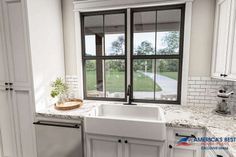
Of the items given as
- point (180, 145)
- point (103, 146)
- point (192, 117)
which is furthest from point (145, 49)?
point (103, 146)

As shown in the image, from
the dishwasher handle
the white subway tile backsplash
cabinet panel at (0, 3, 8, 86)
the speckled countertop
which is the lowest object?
the dishwasher handle

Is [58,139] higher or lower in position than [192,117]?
lower

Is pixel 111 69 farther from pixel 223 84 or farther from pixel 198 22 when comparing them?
pixel 223 84

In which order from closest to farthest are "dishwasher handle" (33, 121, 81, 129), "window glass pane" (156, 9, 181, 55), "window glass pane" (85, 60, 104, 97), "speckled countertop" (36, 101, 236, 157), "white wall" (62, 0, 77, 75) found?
"speckled countertop" (36, 101, 236, 157) < "dishwasher handle" (33, 121, 81, 129) < "window glass pane" (156, 9, 181, 55) < "white wall" (62, 0, 77, 75) < "window glass pane" (85, 60, 104, 97)

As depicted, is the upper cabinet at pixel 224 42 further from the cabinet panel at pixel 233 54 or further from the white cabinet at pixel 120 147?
the white cabinet at pixel 120 147

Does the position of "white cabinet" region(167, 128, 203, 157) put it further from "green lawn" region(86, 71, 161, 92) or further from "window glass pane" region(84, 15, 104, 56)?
"window glass pane" region(84, 15, 104, 56)

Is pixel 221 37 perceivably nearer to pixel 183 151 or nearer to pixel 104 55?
pixel 183 151

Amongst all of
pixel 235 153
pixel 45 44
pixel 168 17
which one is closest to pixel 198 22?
pixel 168 17

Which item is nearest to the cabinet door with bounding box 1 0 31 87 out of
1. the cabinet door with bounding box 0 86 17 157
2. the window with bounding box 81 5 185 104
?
the cabinet door with bounding box 0 86 17 157

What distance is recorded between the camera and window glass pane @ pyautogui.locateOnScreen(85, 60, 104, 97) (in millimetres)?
2312

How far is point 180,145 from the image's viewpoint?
1.48 m

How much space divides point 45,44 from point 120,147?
1.63m

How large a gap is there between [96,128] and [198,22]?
1838 millimetres

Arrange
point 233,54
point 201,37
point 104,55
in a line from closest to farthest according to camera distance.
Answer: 1. point 233,54
2. point 201,37
3. point 104,55
